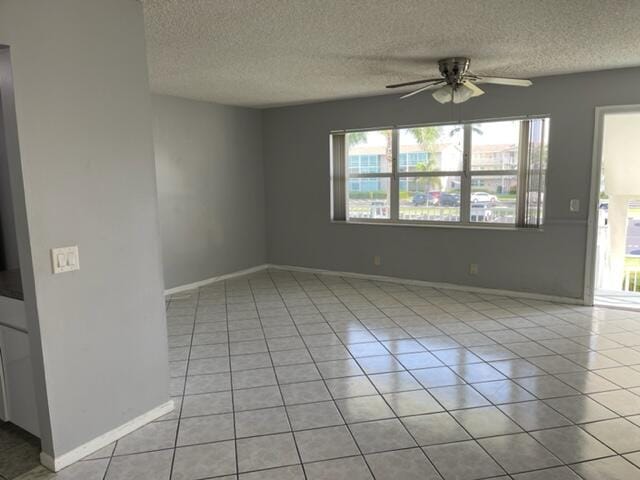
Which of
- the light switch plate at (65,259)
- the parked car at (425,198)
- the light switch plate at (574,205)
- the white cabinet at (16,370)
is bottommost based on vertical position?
the white cabinet at (16,370)

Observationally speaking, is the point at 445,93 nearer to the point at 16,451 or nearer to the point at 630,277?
the point at 16,451

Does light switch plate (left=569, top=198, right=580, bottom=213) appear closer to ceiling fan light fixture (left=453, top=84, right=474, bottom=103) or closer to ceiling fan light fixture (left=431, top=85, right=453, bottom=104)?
ceiling fan light fixture (left=453, top=84, right=474, bottom=103)

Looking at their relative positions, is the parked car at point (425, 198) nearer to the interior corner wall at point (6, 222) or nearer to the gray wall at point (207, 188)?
the gray wall at point (207, 188)

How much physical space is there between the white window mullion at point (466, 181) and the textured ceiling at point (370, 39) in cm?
90

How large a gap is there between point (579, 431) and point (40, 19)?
333 centimetres

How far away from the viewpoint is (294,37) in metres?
3.00

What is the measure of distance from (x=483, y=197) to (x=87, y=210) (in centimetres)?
423

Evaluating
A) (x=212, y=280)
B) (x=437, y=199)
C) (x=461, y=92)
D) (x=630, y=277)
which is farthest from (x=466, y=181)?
(x=630, y=277)

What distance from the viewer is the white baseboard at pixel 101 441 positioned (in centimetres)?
210

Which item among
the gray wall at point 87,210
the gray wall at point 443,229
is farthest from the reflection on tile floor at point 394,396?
the gray wall at point 443,229

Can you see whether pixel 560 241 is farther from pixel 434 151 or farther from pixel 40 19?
pixel 40 19

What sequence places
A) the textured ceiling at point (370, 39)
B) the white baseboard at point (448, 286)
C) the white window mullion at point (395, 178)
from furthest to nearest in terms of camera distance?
the white window mullion at point (395, 178) < the white baseboard at point (448, 286) < the textured ceiling at point (370, 39)

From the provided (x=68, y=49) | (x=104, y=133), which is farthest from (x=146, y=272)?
(x=68, y=49)

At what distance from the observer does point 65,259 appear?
2.05 meters
